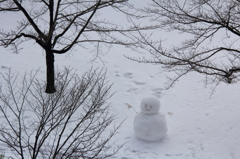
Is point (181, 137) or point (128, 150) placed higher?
point (181, 137)

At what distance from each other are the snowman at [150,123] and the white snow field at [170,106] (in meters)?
0.25

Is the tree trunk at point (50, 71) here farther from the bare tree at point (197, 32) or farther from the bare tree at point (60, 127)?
the bare tree at point (197, 32)

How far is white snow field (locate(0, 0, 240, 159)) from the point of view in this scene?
216 inches

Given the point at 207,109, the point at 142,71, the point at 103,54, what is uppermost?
the point at 103,54

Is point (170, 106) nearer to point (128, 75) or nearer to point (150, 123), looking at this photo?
point (150, 123)

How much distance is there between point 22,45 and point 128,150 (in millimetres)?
7360

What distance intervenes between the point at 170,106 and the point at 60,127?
3113 millimetres

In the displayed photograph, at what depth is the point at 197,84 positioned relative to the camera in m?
8.37

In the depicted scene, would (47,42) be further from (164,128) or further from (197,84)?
(197,84)

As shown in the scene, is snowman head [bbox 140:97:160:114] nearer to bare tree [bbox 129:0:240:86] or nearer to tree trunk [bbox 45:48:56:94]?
bare tree [bbox 129:0:240:86]

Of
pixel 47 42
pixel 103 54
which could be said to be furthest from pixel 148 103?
pixel 103 54

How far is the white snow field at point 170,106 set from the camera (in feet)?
18.0

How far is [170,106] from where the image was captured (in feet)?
23.7

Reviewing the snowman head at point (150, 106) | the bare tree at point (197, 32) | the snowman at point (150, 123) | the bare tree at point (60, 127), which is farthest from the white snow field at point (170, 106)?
the bare tree at point (197, 32)
